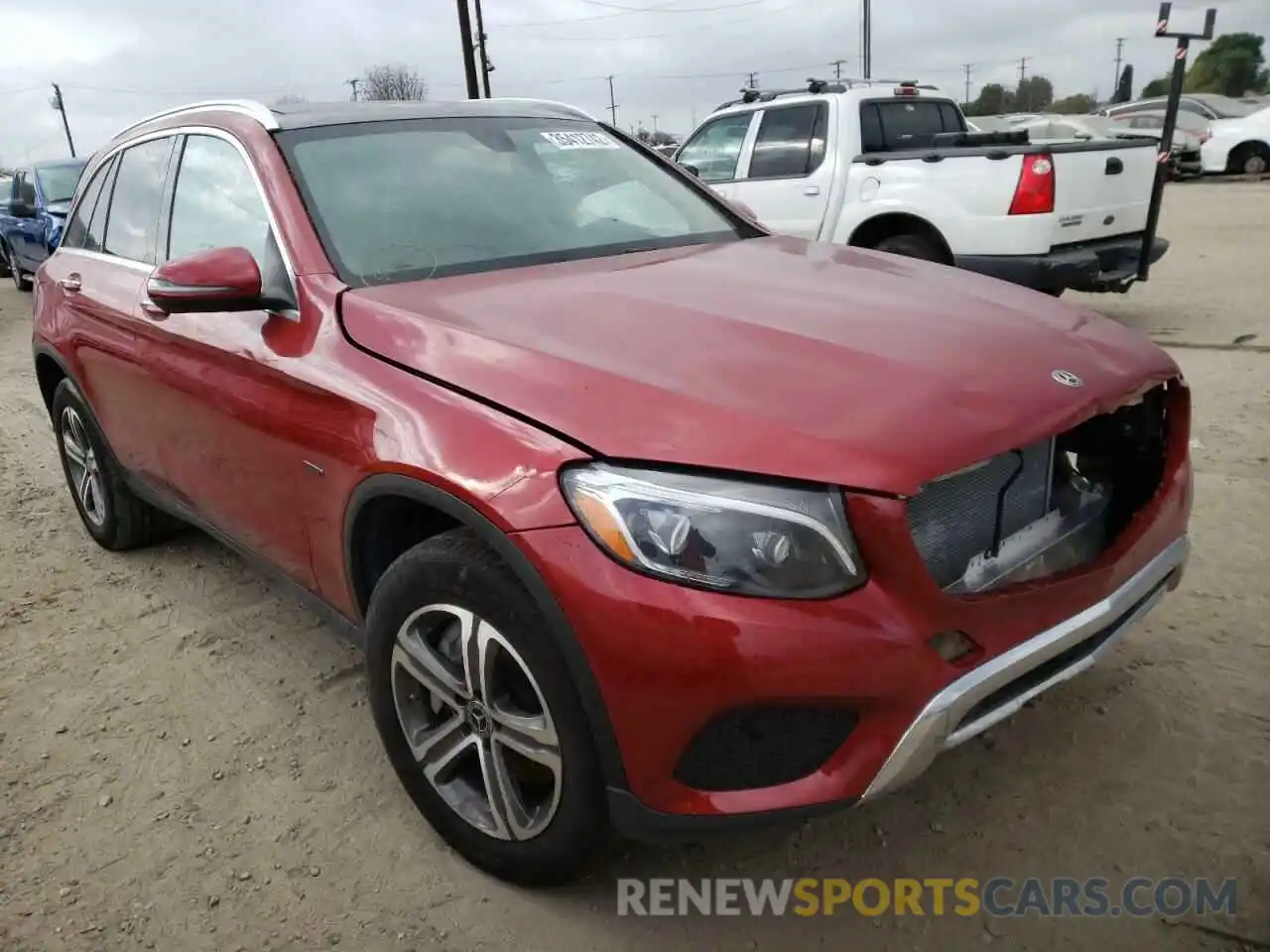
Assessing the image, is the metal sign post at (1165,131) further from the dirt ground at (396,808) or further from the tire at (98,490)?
the tire at (98,490)

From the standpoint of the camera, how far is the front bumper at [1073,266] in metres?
6.54

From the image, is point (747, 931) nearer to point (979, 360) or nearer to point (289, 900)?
point (289, 900)

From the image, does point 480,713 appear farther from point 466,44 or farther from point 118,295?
point 466,44

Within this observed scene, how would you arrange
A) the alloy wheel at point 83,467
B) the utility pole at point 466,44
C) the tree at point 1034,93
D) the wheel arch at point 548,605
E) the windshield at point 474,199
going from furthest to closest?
the tree at point 1034,93
the utility pole at point 466,44
the alloy wheel at point 83,467
the windshield at point 474,199
the wheel arch at point 548,605

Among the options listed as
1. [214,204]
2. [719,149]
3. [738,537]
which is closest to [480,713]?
[738,537]

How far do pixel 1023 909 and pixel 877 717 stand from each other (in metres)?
0.76

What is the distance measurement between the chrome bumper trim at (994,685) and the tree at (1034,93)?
67.3 metres

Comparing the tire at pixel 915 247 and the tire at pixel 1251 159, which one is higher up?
the tire at pixel 915 247

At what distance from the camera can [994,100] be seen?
62.0 m

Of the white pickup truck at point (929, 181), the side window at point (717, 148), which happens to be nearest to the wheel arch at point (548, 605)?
the white pickup truck at point (929, 181)

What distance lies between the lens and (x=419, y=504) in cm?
222

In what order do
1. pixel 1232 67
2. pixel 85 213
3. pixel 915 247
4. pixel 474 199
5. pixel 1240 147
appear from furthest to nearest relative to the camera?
pixel 1232 67, pixel 1240 147, pixel 915 247, pixel 85 213, pixel 474 199

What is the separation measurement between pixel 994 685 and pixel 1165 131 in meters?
8.11

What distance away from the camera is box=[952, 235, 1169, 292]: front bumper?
6539 mm
